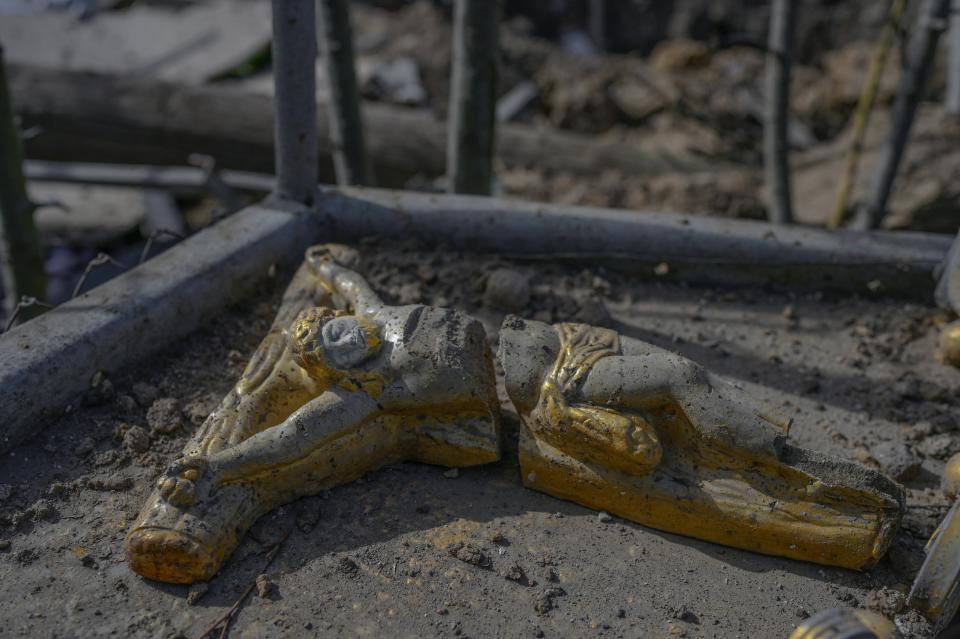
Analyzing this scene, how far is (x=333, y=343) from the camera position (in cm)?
264

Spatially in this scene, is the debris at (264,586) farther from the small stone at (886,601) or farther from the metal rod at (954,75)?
the metal rod at (954,75)

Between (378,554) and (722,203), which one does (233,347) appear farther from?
(722,203)

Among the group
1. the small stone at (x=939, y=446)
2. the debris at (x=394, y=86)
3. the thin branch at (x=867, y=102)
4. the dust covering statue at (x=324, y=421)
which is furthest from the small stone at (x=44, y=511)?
the debris at (x=394, y=86)

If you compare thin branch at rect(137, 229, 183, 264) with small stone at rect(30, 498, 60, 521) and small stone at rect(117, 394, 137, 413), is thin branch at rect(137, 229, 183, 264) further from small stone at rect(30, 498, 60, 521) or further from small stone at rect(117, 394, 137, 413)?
small stone at rect(30, 498, 60, 521)

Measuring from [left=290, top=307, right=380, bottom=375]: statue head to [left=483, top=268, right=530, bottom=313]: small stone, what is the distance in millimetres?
870

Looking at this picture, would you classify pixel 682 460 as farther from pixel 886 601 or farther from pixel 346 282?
pixel 346 282

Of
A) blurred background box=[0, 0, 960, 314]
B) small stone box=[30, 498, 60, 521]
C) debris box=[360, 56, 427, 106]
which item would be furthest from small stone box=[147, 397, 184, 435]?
debris box=[360, 56, 427, 106]

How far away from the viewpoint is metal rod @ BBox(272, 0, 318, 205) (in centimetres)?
340

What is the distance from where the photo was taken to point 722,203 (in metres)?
6.12

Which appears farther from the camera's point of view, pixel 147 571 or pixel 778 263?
pixel 778 263

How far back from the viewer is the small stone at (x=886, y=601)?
8.03 ft

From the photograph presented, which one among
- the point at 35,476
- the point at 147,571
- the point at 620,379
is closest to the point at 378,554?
the point at 147,571

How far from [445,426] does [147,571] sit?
94cm

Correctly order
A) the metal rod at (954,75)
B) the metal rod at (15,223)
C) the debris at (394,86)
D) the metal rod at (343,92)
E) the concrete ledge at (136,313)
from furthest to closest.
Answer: the debris at (394,86)
the metal rod at (954,75)
the metal rod at (343,92)
the metal rod at (15,223)
the concrete ledge at (136,313)
